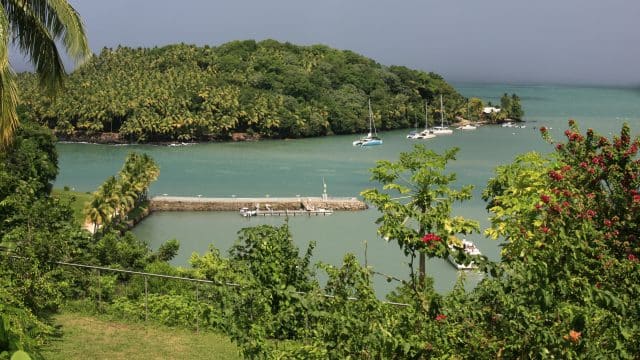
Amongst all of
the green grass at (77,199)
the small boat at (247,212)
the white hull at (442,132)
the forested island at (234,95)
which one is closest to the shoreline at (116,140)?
the forested island at (234,95)

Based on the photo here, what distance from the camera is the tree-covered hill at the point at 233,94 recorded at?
6875cm

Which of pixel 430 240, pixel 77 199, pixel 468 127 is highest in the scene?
pixel 430 240

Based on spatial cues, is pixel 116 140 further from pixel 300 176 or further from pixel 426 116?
pixel 426 116

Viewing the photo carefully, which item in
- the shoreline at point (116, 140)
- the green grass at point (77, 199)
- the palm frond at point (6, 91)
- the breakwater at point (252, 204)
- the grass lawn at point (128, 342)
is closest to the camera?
the palm frond at point (6, 91)

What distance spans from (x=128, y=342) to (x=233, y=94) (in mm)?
66788

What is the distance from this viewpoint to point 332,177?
49.6m

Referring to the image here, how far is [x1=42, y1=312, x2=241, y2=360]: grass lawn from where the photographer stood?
9914mm

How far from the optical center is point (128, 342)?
1046 cm

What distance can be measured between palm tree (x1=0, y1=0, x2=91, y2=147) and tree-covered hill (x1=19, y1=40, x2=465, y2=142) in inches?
1938

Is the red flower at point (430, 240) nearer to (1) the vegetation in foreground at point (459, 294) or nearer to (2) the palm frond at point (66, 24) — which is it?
(1) the vegetation in foreground at point (459, 294)

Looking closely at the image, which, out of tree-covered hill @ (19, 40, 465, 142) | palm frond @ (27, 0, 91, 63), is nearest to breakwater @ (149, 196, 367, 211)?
tree-covered hill @ (19, 40, 465, 142)

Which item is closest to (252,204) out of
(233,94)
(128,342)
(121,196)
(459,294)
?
(121,196)

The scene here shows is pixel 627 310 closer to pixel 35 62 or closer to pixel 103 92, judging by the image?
pixel 35 62

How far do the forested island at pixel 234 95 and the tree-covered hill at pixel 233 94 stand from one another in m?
0.12
